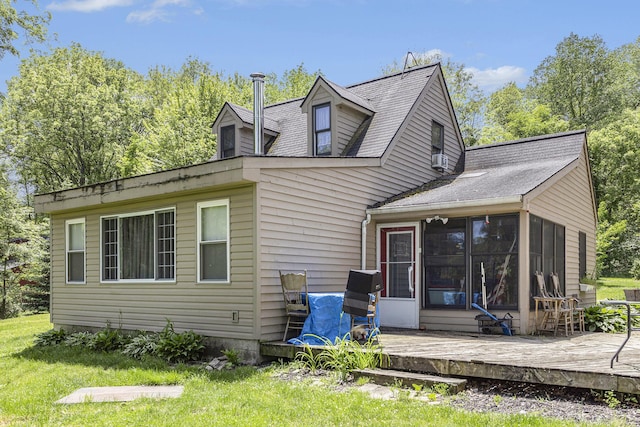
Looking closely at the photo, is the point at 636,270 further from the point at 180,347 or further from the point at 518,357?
the point at 180,347

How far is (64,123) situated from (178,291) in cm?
2182

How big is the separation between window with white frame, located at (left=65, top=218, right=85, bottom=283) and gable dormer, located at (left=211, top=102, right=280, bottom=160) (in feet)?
13.7

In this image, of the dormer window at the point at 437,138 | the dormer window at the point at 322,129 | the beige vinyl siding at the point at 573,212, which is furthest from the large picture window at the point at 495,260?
the dormer window at the point at 437,138

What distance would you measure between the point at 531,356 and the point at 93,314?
8495mm

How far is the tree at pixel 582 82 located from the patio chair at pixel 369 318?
27341 mm

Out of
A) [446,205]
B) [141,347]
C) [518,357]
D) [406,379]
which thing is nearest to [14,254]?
[141,347]

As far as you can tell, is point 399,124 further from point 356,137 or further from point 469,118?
point 469,118

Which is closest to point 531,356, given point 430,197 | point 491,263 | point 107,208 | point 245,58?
point 491,263

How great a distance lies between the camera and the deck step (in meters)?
5.93

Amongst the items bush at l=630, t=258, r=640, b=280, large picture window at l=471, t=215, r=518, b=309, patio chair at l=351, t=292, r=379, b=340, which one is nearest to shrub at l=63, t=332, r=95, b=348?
patio chair at l=351, t=292, r=379, b=340

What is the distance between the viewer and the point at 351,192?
10297mm

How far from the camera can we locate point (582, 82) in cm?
3312

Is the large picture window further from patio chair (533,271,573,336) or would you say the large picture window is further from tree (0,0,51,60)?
tree (0,0,51,60)

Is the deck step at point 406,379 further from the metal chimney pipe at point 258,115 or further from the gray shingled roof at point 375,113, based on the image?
the metal chimney pipe at point 258,115
